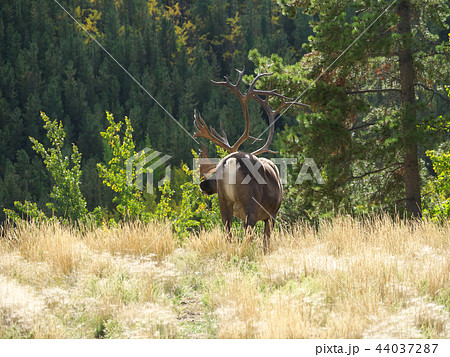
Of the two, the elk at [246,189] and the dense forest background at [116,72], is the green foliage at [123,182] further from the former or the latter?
the dense forest background at [116,72]

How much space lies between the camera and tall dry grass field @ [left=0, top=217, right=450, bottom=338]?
4.11 m

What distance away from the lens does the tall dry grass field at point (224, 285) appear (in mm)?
4113

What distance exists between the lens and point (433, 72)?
11727 millimetres

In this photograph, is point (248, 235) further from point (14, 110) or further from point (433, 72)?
point (14, 110)

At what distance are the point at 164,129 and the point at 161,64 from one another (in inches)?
834

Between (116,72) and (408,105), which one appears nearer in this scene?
(408,105)

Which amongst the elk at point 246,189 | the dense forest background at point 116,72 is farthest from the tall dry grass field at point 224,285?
the dense forest background at point 116,72

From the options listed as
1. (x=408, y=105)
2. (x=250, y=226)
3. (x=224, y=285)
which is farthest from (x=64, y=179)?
(x=224, y=285)

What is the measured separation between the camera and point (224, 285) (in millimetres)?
5023

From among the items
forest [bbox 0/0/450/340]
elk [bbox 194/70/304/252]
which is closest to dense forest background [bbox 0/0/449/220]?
forest [bbox 0/0/450/340]

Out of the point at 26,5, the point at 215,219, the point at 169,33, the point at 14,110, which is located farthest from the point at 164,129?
the point at 215,219

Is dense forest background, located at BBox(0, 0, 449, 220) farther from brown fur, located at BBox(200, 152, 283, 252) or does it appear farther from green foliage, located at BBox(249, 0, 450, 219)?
brown fur, located at BBox(200, 152, 283, 252)

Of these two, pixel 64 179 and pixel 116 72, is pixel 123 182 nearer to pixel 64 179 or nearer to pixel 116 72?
pixel 64 179

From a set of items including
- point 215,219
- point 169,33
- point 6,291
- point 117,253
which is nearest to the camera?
point 6,291
